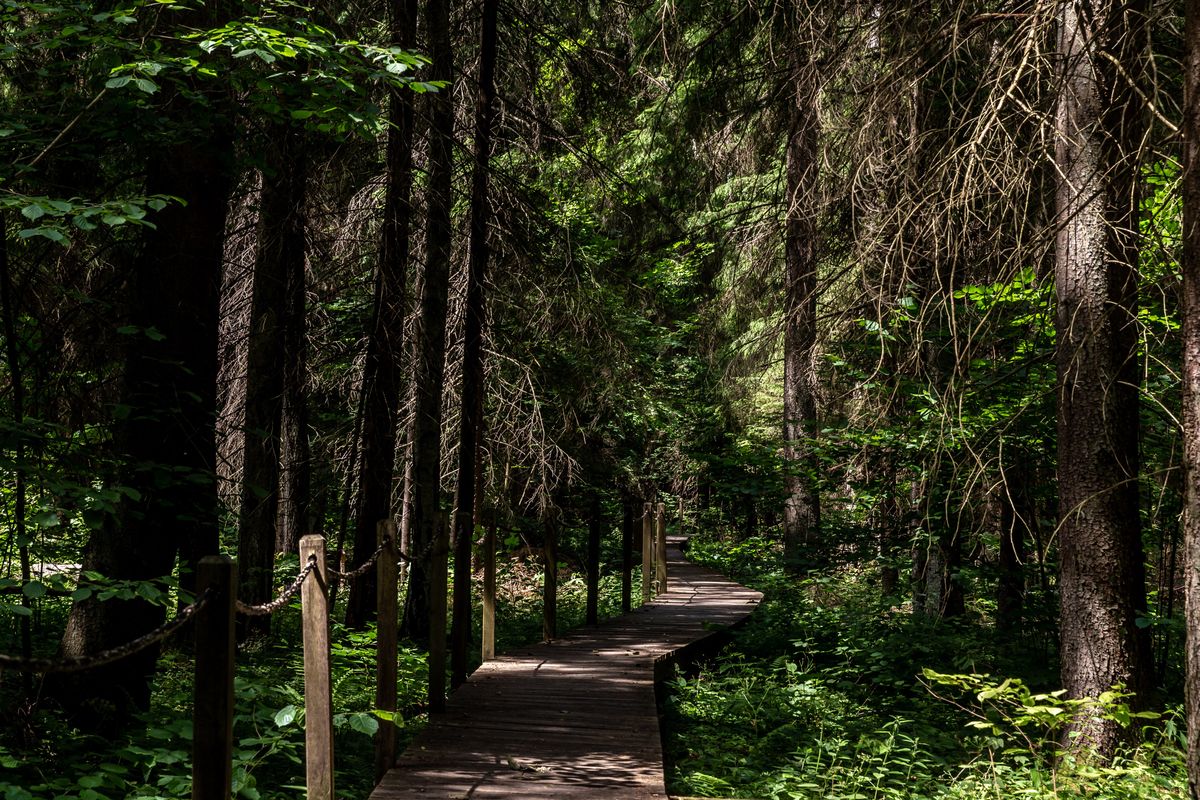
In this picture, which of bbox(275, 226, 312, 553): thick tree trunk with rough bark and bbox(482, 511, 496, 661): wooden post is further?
bbox(275, 226, 312, 553): thick tree trunk with rough bark

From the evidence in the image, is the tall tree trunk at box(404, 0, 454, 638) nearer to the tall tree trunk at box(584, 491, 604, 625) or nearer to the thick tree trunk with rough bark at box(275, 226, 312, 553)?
the thick tree trunk with rough bark at box(275, 226, 312, 553)

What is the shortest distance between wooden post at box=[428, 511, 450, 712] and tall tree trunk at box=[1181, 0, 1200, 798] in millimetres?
4504

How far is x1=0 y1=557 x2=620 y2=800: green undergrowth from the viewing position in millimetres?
4246

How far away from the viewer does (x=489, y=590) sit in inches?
344

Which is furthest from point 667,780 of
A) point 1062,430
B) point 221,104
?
point 221,104

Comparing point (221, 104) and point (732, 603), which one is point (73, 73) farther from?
point (732, 603)

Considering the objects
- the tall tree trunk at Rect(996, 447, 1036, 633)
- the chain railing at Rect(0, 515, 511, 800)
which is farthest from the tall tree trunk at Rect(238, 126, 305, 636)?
the tall tree trunk at Rect(996, 447, 1036, 633)

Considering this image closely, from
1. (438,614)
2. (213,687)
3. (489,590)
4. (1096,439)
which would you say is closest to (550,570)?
(489,590)

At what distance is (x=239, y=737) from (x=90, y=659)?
371 centimetres

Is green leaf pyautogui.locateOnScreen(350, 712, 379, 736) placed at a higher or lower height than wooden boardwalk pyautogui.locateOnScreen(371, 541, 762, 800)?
higher

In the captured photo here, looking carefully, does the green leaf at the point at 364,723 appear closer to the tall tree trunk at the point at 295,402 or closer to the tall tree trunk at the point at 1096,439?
the tall tree trunk at the point at 1096,439

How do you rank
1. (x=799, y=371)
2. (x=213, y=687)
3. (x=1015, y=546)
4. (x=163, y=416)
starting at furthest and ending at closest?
(x=799, y=371) < (x=1015, y=546) < (x=163, y=416) < (x=213, y=687)

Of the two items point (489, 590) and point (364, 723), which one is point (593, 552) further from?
point (364, 723)

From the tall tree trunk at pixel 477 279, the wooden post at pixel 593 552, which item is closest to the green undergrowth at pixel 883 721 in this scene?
the wooden post at pixel 593 552
